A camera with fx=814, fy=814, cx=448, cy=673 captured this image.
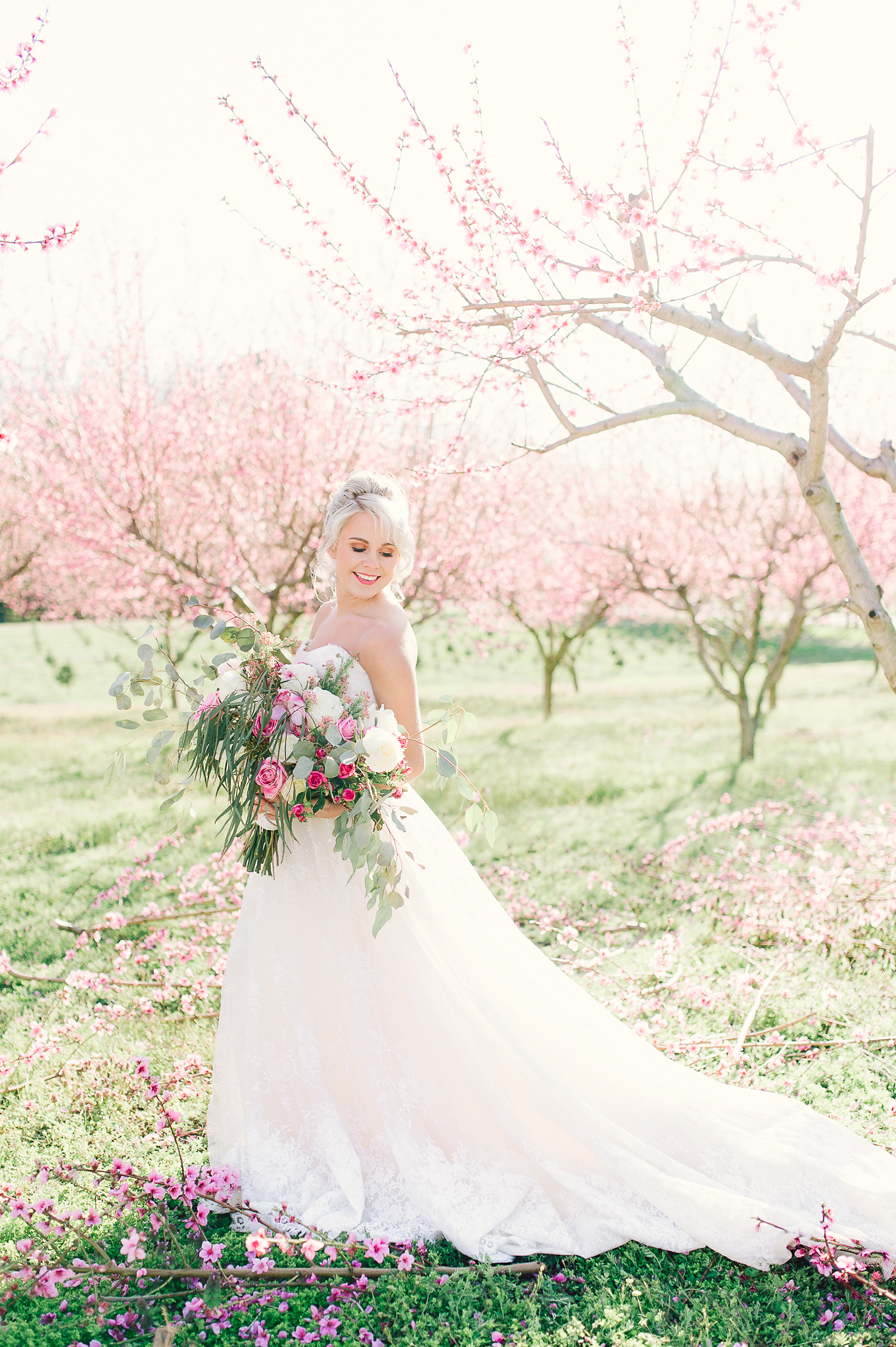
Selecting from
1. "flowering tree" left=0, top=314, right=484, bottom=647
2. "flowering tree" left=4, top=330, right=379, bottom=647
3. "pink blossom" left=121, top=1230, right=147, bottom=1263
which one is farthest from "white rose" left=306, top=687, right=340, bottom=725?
"flowering tree" left=4, top=330, right=379, bottom=647

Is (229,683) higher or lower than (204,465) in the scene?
lower

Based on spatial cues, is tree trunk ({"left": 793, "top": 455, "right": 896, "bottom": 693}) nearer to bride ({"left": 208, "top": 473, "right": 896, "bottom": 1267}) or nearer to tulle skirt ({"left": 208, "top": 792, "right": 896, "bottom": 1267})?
bride ({"left": 208, "top": 473, "right": 896, "bottom": 1267})

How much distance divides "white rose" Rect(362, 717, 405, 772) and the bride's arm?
0.29 m

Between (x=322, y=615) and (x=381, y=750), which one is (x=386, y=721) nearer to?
(x=381, y=750)

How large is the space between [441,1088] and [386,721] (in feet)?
4.05

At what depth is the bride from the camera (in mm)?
2529

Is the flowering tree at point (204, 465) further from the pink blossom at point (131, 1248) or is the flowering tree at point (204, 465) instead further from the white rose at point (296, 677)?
the pink blossom at point (131, 1248)

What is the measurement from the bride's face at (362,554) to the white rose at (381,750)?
0.63 meters

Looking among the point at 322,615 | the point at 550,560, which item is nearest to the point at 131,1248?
the point at 322,615

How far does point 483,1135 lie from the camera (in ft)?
8.77

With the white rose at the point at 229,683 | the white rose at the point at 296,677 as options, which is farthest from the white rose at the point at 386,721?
the white rose at the point at 229,683

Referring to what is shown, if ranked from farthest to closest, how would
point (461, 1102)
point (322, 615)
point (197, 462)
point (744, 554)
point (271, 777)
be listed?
point (744, 554)
point (197, 462)
point (322, 615)
point (461, 1102)
point (271, 777)

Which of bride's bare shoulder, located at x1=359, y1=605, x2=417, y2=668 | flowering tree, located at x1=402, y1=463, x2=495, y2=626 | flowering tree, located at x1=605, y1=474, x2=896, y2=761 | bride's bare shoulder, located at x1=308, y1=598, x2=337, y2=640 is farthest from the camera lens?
flowering tree, located at x1=605, y1=474, x2=896, y2=761

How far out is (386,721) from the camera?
258 cm
